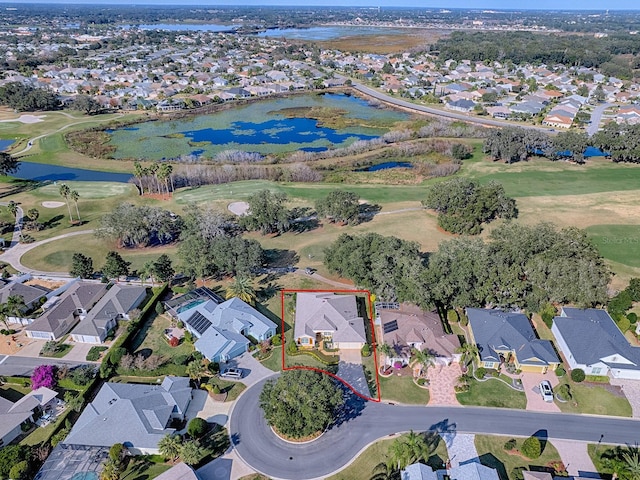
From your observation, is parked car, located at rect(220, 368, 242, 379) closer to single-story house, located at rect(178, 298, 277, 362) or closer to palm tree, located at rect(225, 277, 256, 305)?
single-story house, located at rect(178, 298, 277, 362)

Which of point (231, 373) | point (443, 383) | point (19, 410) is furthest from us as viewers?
point (231, 373)

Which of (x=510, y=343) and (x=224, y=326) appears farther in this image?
(x=224, y=326)

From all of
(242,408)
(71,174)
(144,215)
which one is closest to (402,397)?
(242,408)

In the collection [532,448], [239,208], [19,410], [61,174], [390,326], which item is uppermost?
[390,326]

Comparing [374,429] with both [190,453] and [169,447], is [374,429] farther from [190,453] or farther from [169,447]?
[169,447]

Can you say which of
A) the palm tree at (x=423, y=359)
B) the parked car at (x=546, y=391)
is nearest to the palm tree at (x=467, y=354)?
the palm tree at (x=423, y=359)

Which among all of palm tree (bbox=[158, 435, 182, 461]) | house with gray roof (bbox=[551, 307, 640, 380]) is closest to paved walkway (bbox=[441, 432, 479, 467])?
house with gray roof (bbox=[551, 307, 640, 380])

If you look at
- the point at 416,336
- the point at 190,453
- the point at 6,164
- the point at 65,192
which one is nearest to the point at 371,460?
the point at 190,453

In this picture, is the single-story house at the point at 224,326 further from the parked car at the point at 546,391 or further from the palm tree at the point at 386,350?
the parked car at the point at 546,391
